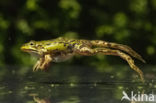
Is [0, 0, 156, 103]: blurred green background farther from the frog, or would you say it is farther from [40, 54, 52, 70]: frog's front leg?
[40, 54, 52, 70]: frog's front leg

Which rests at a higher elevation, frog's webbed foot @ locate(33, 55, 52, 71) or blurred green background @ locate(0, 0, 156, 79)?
blurred green background @ locate(0, 0, 156, 79)

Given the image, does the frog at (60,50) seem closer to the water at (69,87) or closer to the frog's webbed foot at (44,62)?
the frog's webbed foot at (44,62)

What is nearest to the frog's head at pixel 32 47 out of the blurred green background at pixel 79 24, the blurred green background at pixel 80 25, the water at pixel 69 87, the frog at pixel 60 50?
the frog at pixel 60 50

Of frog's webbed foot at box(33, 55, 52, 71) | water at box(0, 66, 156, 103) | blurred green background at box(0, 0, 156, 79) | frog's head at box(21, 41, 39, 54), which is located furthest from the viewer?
blurred green background at box(0, 0, 156, 79)

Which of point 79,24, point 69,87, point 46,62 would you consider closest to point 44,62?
point 46,62

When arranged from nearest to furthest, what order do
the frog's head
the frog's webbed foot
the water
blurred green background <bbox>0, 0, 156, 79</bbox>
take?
the water
the frog's webbed foot
the frog's head
blurred green background <bbox>0, 0, 156, 79</bbox>

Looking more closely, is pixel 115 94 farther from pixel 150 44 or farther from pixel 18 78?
pixel 150 44

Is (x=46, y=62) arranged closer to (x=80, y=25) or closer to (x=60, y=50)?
(x=60, y=50)

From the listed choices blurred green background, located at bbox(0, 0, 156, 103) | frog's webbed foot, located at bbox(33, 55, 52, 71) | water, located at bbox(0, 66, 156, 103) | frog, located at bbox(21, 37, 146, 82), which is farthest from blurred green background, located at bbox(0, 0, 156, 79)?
frog's webbed foot, located at bbox(33, 55, 52, 71)

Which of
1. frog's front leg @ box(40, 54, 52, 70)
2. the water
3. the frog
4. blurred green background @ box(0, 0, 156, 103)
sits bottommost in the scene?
the water
